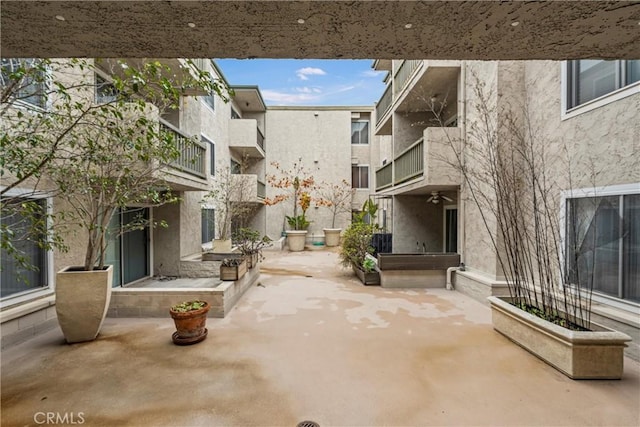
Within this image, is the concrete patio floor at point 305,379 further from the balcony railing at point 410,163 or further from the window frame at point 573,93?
the balcony railing at point 410,163

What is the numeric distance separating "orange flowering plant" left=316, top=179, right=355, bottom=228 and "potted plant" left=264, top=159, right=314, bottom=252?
80 cm

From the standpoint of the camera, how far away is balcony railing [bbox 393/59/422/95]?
8.18 metres

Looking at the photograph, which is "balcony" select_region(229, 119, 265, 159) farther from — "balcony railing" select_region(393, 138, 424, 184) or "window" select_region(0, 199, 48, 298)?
"window" select_region(0, 199, 48, 298)

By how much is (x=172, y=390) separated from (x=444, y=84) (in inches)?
349

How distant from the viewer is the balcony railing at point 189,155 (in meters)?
6.18

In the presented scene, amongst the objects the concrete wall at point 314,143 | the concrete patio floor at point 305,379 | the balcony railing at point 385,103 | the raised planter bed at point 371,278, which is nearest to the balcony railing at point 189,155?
the concrete patio floor at point 305,379

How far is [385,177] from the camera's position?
1121 cm

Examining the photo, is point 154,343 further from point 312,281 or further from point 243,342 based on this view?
point 312,281

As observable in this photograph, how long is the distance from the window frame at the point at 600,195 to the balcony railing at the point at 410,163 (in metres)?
3.00

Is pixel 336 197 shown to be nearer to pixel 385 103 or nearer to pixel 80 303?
pixel 385 103

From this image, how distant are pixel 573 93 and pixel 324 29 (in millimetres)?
5113

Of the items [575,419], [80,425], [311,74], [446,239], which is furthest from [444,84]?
[311,74]

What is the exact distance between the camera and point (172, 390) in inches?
120

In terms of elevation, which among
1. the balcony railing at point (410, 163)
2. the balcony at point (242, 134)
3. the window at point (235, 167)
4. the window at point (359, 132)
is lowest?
the balcony railing at point (410, 163)
